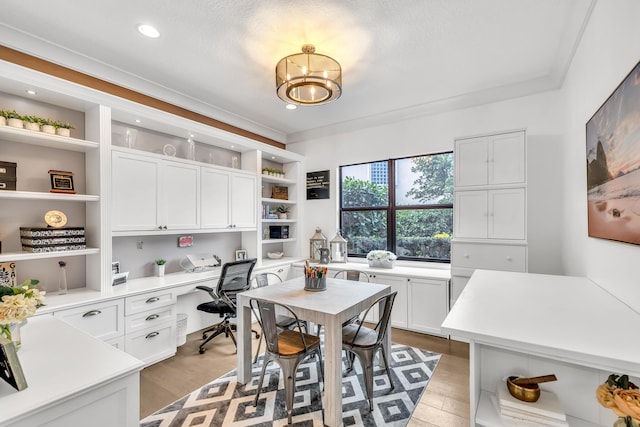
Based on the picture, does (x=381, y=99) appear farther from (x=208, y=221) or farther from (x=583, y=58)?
(x=208, y=221)

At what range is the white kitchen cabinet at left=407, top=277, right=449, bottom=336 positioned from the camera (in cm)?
343

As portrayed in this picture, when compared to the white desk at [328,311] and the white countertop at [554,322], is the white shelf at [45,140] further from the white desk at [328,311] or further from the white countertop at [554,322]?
the white countertop at [554,322]

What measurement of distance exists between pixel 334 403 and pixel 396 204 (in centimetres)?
301

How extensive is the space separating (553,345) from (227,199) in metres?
3.60

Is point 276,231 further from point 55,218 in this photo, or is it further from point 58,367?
point 58,367

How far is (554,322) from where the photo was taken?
49.3 inches

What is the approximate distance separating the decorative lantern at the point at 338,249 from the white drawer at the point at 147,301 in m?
2.39

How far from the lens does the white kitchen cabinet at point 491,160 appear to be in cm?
307

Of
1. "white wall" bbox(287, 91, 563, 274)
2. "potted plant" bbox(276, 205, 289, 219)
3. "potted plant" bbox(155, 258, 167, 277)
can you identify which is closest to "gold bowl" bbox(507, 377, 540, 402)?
"white wall" bbox(287, 91, 563, 274)

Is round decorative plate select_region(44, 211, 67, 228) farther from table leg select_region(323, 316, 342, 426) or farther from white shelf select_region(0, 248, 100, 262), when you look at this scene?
table leg select_region(323, 316, 342, 426)

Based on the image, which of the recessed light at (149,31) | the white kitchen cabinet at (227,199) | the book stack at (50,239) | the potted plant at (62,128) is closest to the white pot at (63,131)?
the potted plant at (62,128)

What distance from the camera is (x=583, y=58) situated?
2.33 metres

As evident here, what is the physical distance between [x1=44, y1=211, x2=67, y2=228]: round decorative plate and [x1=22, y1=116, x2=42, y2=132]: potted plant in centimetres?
71

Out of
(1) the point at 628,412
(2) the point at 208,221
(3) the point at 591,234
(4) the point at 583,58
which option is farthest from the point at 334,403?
(4) the point at 583,58
